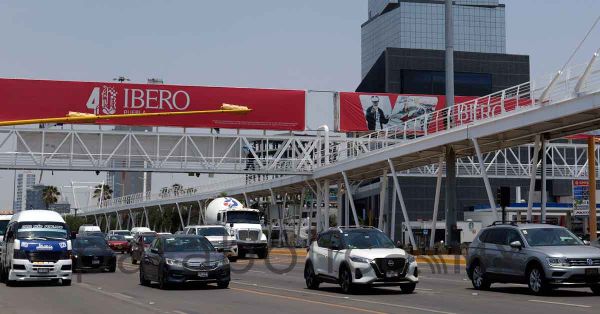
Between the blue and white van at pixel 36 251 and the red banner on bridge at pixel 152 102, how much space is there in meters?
29.2

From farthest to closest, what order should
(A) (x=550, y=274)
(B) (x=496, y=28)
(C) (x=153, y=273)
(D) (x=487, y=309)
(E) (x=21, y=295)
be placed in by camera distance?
(B) (x=496, y=28) → (C) (x=153, y=273) → (E) (x=21, y=295) → (A) (x=550, y=274) → (D) (x=487, y=309)

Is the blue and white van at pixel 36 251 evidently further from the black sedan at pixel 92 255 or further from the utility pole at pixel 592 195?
the utility pole at pixel 592 195

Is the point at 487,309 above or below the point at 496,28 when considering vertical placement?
below

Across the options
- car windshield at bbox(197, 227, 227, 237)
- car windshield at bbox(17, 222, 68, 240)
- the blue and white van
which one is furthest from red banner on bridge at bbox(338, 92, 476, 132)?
the blue and white van

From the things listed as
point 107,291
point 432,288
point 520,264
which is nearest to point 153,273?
point 107,291

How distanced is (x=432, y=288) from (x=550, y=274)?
4.32 m

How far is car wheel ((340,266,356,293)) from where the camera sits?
20.0 m

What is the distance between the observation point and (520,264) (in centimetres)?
1959

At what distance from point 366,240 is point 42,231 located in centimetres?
1107

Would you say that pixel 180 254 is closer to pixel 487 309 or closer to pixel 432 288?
pixel 432 288

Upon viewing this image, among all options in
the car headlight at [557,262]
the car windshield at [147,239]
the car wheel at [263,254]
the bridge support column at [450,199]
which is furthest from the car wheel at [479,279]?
the car wheel at [263,254]

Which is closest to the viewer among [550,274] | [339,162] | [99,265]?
[550,274]

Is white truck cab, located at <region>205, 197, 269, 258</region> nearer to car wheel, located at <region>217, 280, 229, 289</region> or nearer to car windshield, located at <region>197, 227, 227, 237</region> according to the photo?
car windshield, located at <region>197, 227, 227, 237</region>

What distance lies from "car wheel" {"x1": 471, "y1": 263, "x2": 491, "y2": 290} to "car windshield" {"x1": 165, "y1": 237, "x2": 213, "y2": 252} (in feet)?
23.8
